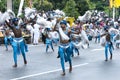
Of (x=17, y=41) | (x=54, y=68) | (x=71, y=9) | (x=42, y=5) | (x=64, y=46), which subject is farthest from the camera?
(x=42, y=5)

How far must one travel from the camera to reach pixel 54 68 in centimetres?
1602

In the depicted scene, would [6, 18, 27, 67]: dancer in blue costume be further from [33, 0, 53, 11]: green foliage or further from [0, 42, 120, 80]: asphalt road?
[33, 0, 53, 11]: green foliage

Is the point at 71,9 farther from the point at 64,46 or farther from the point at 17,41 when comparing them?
the point at 64,46

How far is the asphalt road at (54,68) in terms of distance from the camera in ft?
46.6

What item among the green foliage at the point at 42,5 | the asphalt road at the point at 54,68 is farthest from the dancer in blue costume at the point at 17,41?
the green foliage at the point at 42,5

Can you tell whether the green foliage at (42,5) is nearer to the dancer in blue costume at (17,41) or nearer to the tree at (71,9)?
the tree at (71,9)

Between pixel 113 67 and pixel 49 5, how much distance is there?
2736 centimetres

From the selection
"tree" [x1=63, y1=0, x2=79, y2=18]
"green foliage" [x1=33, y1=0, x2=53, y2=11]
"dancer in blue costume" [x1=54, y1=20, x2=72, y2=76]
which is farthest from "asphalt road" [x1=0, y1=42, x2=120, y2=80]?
"green foliage" [x1=33, y1=0, x2=53, y2=11]

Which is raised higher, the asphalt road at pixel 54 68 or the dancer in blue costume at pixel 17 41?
the dancer in blue costume at pixel 17 41

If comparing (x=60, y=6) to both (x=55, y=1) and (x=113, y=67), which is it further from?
(x=113, y=67)

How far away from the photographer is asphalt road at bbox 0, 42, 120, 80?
14203 millimetres

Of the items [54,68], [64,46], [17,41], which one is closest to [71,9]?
[17,41]

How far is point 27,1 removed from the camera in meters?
39.4

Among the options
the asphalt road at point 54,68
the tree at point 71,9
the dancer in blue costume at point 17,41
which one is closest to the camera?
the asphalt road at point 54,68
